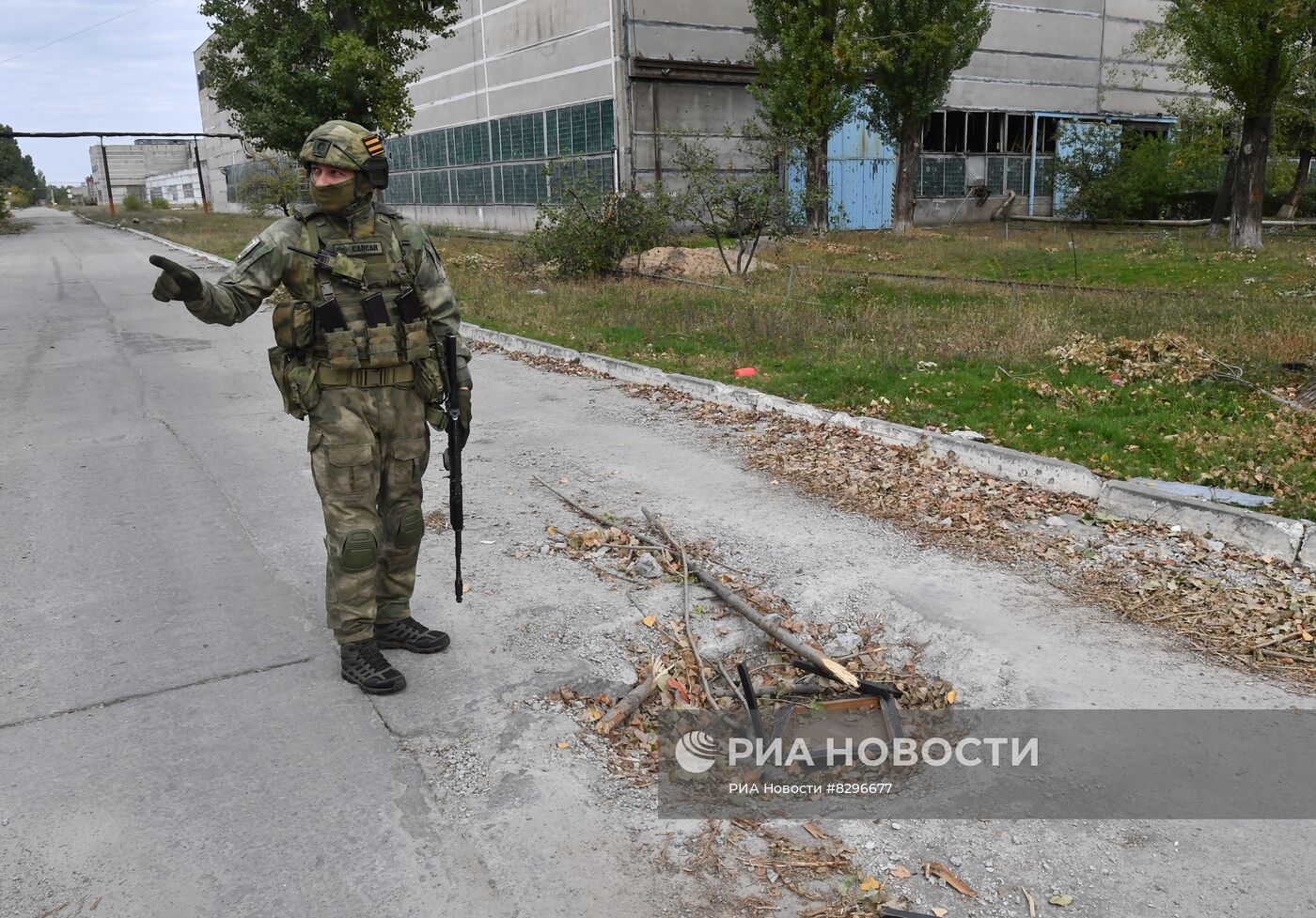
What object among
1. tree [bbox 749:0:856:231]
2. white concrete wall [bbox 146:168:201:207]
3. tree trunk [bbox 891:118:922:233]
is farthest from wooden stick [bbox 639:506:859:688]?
white concrete wall [bbox 146:168:201:207]

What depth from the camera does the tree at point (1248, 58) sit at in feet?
56.9

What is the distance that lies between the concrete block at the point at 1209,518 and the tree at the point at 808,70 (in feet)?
63.4

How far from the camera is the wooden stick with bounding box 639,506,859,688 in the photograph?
12.7 ft

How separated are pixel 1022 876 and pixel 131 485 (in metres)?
6.08

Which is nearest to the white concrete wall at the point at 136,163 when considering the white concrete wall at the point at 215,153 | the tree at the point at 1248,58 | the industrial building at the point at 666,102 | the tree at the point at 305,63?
Answer: the white concrete wall at the point at 215,153

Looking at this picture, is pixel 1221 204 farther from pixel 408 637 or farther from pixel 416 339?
pixel 408 637

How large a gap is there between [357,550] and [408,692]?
23.7 inches

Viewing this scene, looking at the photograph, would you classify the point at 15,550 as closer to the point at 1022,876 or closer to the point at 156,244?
the point at 1022,876

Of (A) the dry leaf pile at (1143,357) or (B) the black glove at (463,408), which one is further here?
(A) the dry leaf pile at (1143,357)

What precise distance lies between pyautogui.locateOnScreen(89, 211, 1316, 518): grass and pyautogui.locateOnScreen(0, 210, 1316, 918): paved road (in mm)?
1861

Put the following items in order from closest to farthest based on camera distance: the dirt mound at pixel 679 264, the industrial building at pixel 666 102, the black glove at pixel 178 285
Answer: the black glove at pixel 178 285
the dirt mound at pixel 679 264
the industrial building at pixel 666 102

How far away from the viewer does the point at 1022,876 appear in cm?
285

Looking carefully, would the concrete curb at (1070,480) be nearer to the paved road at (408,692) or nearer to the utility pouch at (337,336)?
the paved road at (408,692)

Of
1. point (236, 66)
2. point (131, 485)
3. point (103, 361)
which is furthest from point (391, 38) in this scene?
point (131, 485)
